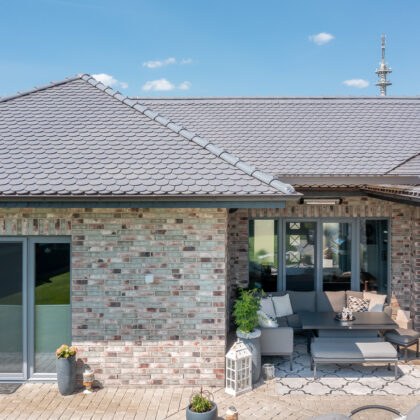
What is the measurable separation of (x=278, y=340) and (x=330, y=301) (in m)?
2.35

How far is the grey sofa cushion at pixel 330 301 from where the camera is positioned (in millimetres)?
9188

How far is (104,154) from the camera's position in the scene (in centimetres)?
690

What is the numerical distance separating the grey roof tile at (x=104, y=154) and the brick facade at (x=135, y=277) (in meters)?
0.54

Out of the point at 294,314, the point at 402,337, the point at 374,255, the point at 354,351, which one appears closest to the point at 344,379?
the point at 354,351

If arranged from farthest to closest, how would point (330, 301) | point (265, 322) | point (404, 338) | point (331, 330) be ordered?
point (330, 301) < point (331, 330) < point (404, 338) < point (265, 322)

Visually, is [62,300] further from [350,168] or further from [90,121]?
[350,168]

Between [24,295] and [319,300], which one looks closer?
[24,295]

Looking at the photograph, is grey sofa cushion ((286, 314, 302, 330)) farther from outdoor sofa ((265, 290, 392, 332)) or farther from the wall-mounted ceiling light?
the wall-mounted ceiling light

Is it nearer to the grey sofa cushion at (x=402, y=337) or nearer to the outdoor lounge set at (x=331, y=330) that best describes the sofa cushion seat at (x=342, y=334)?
the outdoor lounge set at (x=331, y=330)

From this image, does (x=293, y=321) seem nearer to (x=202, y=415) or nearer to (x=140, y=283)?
(x=140, y=283)

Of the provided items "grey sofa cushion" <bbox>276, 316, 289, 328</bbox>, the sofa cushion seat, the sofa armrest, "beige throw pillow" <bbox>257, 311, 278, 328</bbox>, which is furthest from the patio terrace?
"grey sofa cushion" <bbox>276, 316, 289, 328</bbox>

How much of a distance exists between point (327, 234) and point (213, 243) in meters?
4.12

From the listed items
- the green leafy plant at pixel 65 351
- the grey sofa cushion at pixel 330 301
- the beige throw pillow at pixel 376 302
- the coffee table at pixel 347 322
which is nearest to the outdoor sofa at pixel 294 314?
the grey sofa cushion at pixel 330 301

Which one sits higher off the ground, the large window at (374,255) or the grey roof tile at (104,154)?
the grey roof tile at (104,154)
